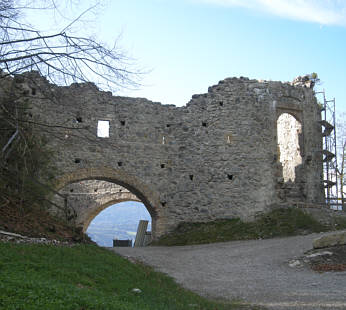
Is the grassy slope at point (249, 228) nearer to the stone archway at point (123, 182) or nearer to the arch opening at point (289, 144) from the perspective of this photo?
the stone archway at point (123, 182)

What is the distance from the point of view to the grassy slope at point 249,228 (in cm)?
1276

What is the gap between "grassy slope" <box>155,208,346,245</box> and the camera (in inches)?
502

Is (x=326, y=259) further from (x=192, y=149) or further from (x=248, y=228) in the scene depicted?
(x=192, y=149)

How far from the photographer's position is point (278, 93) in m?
14.9

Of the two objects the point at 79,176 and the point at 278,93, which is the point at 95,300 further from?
the point at 278,93

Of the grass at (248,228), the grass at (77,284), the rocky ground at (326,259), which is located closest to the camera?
the grass at (77,284)

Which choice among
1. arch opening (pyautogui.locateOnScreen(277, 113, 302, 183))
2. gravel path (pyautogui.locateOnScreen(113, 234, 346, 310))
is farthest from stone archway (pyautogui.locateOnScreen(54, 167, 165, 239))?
arch opening (pyautogui.locateOnScreen(277, 113, 302, 183))

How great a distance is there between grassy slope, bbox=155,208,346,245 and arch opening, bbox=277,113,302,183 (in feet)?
7.88

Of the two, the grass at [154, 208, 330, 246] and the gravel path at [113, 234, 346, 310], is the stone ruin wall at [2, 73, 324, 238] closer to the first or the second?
the grass at [154, 208, 330, 246]

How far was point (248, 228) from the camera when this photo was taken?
43.9ft

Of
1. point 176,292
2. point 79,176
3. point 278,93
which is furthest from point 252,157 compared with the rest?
point 176,292

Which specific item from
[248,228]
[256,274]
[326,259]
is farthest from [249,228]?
[256,274]

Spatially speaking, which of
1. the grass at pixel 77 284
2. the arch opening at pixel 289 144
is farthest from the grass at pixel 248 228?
the grass at pixel 77 284

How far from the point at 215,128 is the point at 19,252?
9779 millimetres
